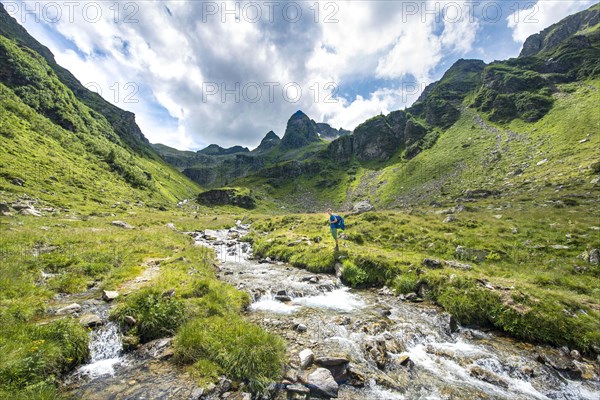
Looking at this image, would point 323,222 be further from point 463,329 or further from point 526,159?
point 526,159

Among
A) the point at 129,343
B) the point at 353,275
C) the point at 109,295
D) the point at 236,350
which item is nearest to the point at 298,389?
the point at 236,350

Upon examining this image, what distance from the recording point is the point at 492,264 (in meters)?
19.5

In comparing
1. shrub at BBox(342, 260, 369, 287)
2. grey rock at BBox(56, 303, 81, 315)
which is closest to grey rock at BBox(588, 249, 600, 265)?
shrub at BBox(342, 260, 369, 287)

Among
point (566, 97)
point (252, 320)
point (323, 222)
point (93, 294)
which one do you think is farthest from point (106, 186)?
point (566, 97)

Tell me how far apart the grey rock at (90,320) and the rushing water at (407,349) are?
6913 mm

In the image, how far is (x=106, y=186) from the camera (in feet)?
294

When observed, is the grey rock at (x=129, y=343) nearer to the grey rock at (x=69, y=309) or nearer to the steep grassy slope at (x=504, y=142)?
the grey rock at (x=69, y=309)

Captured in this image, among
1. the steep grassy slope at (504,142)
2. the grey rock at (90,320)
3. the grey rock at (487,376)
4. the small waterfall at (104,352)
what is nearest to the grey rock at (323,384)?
the grey rock at (487,376)

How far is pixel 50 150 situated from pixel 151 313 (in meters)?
111

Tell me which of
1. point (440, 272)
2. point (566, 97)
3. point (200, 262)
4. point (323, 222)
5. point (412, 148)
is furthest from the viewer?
point (412, 148)

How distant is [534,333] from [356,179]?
17872cm

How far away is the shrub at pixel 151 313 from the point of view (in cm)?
1073

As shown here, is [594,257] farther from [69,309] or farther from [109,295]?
[69,309]

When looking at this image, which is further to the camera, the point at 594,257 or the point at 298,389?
the point at 594,257
